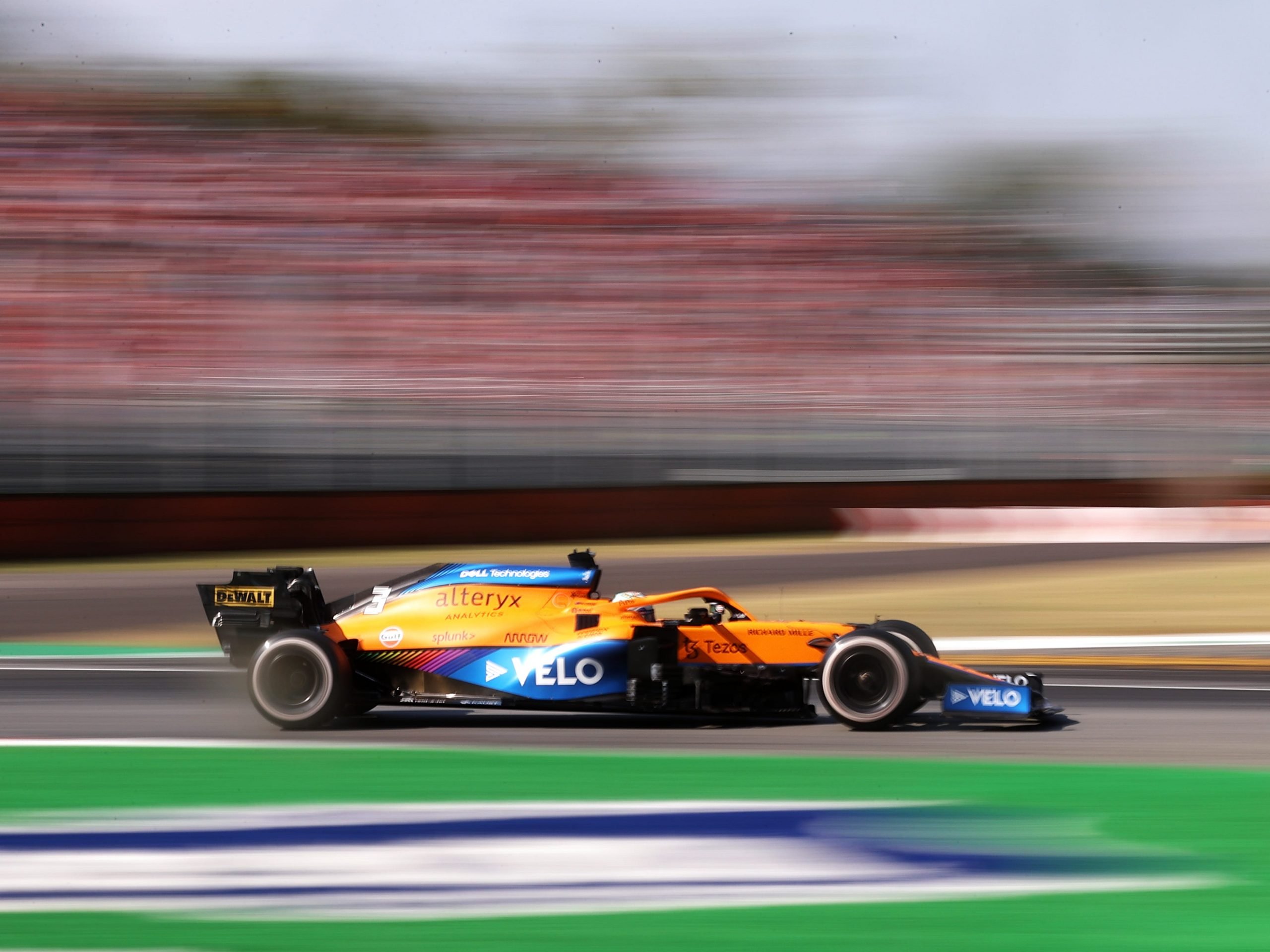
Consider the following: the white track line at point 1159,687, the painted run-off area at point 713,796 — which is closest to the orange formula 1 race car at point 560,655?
the painted run-off area at point 713,796

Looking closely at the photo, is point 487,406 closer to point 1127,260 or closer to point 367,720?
point 1127,260

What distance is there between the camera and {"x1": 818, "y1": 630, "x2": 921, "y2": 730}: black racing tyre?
685 centimetres

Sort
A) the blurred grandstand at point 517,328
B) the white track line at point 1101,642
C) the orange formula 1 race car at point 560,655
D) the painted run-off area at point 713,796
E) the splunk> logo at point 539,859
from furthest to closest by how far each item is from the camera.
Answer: the blurred grandstand at point 517,328 → the white track line at point 1101,642 → the orange formula 1 race car at point 560,655 → the splunk> logo at point 539,859 → the painted run-off area at point 713,796

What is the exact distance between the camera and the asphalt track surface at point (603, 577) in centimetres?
1281

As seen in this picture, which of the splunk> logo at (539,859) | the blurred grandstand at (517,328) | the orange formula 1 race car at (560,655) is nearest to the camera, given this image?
the splunk> logo at (539,859)

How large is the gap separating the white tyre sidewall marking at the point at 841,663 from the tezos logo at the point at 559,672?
103 centimetres

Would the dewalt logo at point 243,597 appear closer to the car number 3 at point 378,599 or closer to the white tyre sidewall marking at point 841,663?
the car number 3 at point 378,599

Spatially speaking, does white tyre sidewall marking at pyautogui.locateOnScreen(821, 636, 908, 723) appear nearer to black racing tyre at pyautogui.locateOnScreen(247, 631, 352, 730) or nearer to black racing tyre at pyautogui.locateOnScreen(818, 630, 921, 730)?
black racing tyre at pyautogui.locateOnScreen(818, 630, 921, 730)

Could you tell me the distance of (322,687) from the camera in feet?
23.2

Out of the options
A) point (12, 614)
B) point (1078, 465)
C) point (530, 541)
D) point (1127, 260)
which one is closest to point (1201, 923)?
point (12, 614)

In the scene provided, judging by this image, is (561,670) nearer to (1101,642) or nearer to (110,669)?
(110,669)

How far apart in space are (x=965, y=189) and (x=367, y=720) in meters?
21.4

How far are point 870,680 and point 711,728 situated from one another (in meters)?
0.81

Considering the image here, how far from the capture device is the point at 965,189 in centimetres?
2677
